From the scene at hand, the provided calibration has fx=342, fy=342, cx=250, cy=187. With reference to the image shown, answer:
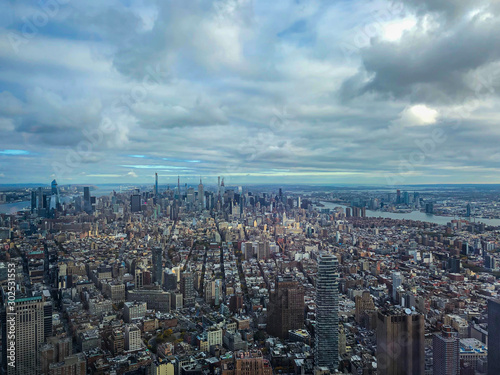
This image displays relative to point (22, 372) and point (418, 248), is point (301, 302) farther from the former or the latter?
point (418, 248)

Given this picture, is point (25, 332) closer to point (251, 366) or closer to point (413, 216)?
point (251, 366)

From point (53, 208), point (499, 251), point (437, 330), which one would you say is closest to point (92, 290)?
point (53, 208)

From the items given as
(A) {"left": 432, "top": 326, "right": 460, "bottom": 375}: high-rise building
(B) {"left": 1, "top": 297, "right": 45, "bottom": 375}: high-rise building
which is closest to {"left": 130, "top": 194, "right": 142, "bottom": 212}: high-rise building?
(B) {"left": 1, "top": 297, "right": 45, "bottom": 375}: high-rise building

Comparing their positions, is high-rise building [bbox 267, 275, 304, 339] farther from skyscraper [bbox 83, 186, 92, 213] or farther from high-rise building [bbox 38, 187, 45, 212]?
skyscraper [bbox 83, 186, 92, 213]

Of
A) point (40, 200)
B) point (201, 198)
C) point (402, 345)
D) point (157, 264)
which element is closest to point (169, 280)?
point (157, 264)

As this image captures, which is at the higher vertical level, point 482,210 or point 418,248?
point 482,210

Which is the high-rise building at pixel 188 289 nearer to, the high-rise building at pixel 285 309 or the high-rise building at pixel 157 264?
the high-rise building at pixel 157 264
